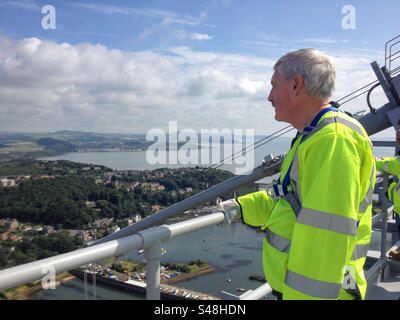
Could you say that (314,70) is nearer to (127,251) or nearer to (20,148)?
(127,251)

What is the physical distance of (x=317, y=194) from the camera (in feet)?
2.80

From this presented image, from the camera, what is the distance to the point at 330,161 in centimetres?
86

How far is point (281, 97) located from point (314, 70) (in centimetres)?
15

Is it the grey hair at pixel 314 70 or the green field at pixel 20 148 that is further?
the green field at pixel 20 148

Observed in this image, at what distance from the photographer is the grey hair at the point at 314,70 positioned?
106 cm

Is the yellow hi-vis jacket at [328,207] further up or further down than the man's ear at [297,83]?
further down

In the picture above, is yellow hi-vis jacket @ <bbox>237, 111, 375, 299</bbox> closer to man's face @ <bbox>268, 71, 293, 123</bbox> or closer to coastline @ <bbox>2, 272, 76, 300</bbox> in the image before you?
man's face @ <bbox>268, 71, 293, 123</bbox>

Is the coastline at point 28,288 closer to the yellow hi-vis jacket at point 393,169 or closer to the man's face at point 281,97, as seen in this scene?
the man's face at point 281,97

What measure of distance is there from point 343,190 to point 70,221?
37.6 ft

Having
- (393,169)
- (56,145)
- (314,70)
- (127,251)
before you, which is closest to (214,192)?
(393,169)

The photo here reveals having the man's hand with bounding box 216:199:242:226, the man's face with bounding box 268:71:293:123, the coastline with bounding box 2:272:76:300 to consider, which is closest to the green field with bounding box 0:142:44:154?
the coastline with bounding box 2:272:76:300

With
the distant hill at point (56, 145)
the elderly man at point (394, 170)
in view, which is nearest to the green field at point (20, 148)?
the distant hill at point (56, 145)
